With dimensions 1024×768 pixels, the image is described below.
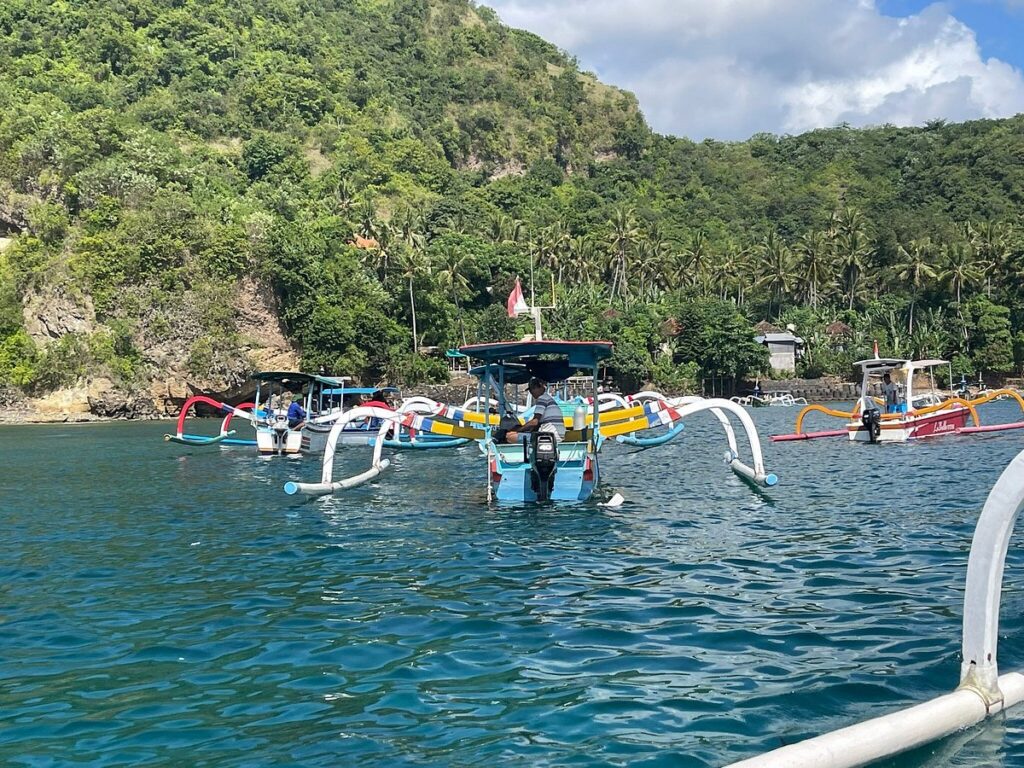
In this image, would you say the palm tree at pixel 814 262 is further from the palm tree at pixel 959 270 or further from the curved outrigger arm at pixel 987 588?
the curved outrigger arm at pixel 987 588

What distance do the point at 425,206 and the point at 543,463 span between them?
336ft

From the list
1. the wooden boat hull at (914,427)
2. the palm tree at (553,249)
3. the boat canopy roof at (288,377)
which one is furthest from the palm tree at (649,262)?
the boat canopy roof at (288,377)

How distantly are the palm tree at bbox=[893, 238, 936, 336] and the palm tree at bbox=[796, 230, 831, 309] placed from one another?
6.96 m

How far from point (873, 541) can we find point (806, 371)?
249 ft

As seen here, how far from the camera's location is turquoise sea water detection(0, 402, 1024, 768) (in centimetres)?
589

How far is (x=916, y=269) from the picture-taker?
285ft

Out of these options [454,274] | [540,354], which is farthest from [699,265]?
[540,354]

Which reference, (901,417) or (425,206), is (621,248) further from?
(901,417)

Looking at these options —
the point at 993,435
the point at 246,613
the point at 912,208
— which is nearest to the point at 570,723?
the point at 246,613

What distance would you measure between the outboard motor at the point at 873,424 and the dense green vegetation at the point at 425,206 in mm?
47309

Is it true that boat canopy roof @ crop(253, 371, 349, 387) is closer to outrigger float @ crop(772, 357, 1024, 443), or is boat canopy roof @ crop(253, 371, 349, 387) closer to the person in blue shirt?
the person in blue shirt

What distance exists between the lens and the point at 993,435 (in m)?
30.7

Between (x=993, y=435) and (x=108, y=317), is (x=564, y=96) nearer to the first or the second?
(x=108, y=317)

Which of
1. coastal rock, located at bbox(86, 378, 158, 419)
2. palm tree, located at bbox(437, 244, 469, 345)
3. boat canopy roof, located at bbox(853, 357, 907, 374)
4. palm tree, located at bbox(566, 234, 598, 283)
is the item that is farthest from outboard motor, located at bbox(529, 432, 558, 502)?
palm tree, located at bbox(566, 234, 598, 283)
